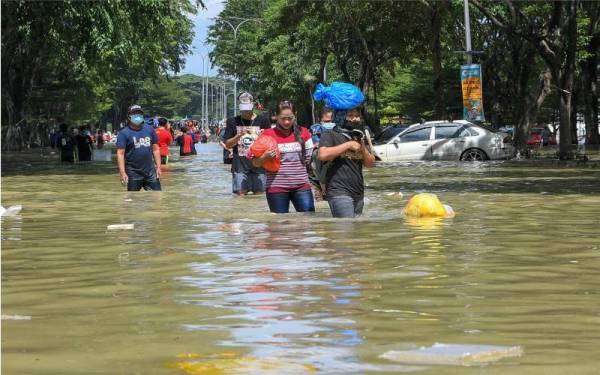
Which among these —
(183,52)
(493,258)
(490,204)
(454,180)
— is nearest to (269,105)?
(183,52)

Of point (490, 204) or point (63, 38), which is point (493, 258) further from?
point (63, 38)

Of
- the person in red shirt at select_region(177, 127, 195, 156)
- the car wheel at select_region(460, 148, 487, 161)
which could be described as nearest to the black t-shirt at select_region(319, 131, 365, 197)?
the car wheel at select_region(460, 148, 487, 161)

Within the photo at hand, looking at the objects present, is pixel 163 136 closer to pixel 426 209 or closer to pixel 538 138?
pixel 426 209

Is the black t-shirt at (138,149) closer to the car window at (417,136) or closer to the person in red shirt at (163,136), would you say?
the person in red shirt at (163,136)

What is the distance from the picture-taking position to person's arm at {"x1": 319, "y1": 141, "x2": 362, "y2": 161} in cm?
1188

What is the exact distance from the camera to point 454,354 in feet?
18.6

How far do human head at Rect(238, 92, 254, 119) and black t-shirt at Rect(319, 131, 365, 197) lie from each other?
523 cm

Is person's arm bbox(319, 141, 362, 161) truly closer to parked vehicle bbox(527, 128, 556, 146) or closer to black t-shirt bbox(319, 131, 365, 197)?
black t-shirt bbox(319, 131, 365, 197)

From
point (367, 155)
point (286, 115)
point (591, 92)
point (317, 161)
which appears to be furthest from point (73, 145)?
point (367, 155)

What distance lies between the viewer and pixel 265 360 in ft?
18.5

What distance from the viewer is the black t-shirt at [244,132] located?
17016 mm

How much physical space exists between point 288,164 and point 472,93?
1180 inches

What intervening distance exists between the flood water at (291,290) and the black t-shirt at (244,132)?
1.17 metres

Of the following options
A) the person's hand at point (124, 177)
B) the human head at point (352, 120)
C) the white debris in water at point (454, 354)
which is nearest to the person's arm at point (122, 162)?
the person's hand at point (124, 177)
